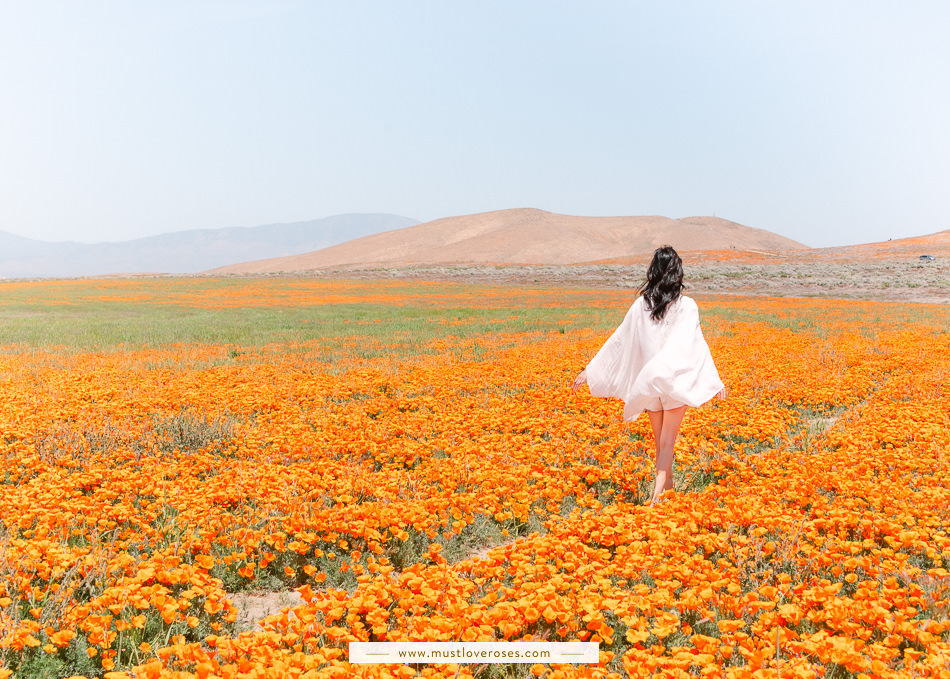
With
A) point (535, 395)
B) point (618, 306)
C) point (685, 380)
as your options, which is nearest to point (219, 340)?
point (535, 395)

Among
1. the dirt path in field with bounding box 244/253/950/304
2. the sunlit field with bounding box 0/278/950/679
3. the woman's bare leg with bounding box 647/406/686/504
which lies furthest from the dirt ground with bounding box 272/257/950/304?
the woman's bare leg with bounding box 647/406/686/504

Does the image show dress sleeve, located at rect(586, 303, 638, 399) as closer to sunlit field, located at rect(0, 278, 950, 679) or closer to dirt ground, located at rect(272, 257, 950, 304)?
sunlit field, located at rect(0, 278, 950, 679)

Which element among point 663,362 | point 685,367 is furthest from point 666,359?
point 685,367

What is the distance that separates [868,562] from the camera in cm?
464

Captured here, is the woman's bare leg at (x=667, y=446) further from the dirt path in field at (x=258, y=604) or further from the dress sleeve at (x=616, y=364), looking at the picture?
the dirt path in field at (x=258, y=604)

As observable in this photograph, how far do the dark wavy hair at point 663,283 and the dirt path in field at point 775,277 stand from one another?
37.9m

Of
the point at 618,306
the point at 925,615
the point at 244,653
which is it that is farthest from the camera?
the point at 618,306

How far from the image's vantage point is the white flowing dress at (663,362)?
6246mm

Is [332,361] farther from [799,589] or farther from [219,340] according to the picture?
[799,589]

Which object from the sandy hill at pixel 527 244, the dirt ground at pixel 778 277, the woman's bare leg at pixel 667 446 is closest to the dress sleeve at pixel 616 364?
the woman's bare leg at pixel 667 446

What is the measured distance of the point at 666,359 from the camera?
632cm

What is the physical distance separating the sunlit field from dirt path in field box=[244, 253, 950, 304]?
32950 millimetres

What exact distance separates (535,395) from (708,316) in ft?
60.5

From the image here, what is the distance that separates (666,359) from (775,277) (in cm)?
5375
